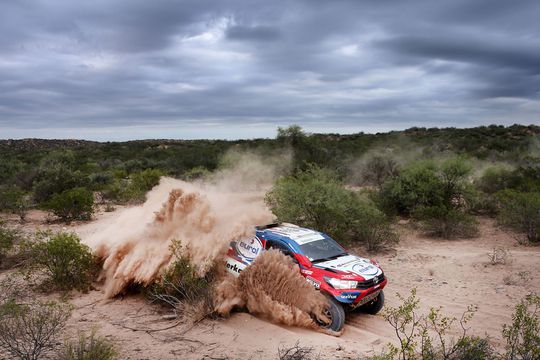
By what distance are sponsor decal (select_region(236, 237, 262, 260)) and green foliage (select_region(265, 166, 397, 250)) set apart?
16.4ft

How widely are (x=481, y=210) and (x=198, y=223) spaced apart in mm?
15236

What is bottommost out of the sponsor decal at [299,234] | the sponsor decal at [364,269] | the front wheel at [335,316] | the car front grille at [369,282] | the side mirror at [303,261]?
the front wheel at [335,316]

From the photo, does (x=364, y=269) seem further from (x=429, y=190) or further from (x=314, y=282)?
(x=429, y=190)

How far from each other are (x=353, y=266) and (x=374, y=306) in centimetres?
125

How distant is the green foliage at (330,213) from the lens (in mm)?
13820

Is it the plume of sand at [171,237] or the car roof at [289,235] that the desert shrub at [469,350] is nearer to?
the car roof at [289,235]


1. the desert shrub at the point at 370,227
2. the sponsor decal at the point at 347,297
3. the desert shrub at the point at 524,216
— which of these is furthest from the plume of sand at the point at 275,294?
the desert shrub at the point at 524,216

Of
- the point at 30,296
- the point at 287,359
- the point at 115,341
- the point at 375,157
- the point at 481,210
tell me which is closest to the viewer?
the point at 287,359

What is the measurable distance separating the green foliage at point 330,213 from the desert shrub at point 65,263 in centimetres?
636

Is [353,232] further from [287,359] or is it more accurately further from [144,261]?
[287,359]

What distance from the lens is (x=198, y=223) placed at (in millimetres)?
9047

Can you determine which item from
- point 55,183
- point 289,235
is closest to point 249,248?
point 289,235

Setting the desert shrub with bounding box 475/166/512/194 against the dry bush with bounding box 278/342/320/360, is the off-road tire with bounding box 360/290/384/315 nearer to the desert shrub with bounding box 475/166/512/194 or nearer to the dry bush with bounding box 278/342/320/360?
the dry bush with bounding box 278/342/320/360

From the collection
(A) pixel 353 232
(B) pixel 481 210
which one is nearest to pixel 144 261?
(A) pixel 353 232
